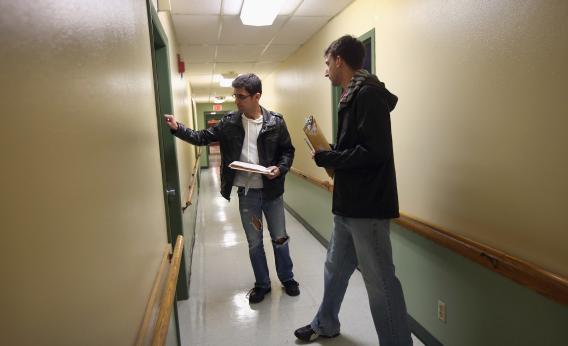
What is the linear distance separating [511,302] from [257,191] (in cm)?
166

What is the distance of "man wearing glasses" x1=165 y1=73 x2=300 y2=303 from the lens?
8.18 ft

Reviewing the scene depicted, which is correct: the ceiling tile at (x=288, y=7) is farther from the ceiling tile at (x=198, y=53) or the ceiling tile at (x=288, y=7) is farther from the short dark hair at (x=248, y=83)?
the ceiling tile at (x=198, y=53)

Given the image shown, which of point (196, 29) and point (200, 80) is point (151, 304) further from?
point (200, 80)

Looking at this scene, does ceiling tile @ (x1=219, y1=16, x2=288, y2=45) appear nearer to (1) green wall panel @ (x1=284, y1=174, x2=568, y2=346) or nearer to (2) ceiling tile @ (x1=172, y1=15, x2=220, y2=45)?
(2) ceiling tile @ (x1=172, y1=15, x2=220, y2=45)

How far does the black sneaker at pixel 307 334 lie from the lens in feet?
7.11

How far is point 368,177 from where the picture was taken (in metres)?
1.65

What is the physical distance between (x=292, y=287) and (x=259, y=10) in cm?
230

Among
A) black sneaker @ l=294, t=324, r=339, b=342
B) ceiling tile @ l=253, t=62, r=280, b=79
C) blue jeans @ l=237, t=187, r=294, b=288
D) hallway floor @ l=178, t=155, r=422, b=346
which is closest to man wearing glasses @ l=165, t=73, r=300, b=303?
blue jeans @ l=237, t=187, r=294, b=288

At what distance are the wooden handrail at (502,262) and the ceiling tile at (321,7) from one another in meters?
1.96

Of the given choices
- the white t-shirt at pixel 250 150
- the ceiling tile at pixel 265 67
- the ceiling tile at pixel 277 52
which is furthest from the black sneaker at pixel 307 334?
the ceiling tile at pixel 265 67

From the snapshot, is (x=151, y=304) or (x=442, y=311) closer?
(x=151, y=304)

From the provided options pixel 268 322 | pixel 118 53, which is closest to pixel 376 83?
pixel 118 53

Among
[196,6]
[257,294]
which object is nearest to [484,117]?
[257,294]

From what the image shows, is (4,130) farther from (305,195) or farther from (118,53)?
(305,195)
